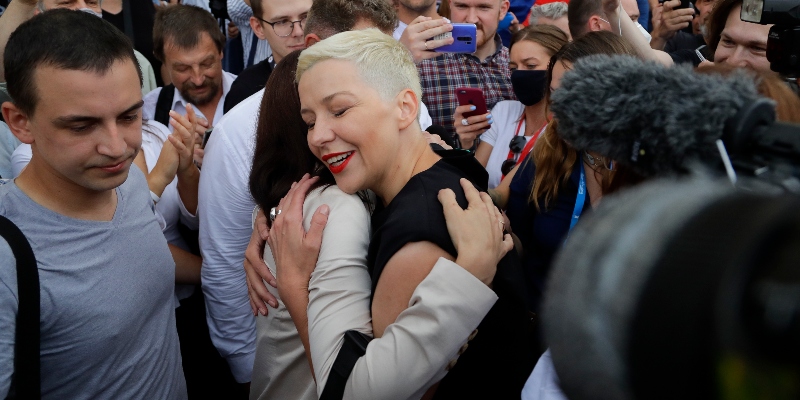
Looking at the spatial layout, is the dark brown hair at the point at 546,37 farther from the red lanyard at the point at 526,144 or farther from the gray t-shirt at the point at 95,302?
the gray t-shirt at the point at 95,302

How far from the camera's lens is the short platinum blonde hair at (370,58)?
181 centimetres

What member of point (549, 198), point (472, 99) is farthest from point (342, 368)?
point (472, 99)

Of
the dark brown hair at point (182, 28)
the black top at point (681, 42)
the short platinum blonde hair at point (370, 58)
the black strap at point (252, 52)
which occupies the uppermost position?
the short platinum blonde hair at point (370, 58)

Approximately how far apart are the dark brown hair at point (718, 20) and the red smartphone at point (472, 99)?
1.24 m

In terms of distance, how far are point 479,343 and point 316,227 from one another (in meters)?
0.56

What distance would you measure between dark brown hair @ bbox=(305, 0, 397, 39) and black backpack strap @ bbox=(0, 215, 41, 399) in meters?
1.80

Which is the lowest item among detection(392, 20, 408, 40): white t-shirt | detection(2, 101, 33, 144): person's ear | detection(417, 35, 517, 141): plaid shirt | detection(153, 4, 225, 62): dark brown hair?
detection(417, 35, 517, 141): plaid shirt

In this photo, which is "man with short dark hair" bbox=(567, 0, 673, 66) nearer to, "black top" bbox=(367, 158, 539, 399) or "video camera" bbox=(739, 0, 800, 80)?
"video camera" bbox=(739, 0, 800, 80)

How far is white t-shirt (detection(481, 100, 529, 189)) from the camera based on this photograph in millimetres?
3764

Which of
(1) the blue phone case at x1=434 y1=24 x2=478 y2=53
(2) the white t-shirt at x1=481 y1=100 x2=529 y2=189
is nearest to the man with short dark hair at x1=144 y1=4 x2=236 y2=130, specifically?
(1) the blue phone case at x1=434 y1=24 x2=478 y2=53

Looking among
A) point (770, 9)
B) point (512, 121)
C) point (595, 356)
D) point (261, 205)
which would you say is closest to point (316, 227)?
point (261, 205)

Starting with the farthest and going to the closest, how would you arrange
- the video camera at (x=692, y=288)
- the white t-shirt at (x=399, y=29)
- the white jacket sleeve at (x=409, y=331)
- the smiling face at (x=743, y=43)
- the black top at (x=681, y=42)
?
the black top at (x=681, y=42), the white t-shirt at (x=399, y=29), the smiling face at (x=743, y=43), the white jacket sleeve at (x=409, y=331), the video camera at (x=692, y=288)

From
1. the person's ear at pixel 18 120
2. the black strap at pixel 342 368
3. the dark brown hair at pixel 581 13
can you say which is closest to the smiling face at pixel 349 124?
the black strap at pixel 342 368

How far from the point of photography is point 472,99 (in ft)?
12.5
